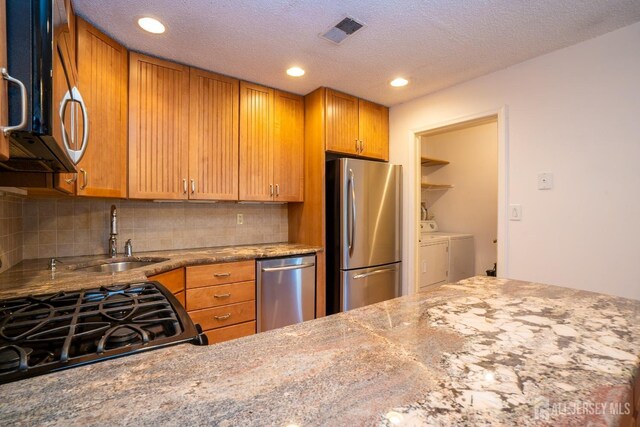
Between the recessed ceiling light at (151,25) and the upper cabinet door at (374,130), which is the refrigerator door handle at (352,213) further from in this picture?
the recessed ceiling light at (151,25)

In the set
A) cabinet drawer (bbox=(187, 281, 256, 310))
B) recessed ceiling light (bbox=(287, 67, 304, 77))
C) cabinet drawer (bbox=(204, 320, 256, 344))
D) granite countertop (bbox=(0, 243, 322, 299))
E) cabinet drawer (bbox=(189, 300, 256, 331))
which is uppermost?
recessed ceiling light (bbox=(287, 67, 304, 77))

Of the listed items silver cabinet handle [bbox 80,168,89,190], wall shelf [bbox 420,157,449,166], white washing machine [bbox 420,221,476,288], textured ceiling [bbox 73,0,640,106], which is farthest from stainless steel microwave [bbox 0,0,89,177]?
wall shelf [bbox 420,157,449,166]

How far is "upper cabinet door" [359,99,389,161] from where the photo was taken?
295 centimetres

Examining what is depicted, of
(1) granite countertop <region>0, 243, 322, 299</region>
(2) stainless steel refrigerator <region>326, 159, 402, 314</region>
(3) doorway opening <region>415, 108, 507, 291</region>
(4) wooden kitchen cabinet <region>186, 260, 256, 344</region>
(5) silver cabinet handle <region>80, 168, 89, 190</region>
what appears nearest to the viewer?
(1) granite countertop <region>0, 243, 322, 299</region>

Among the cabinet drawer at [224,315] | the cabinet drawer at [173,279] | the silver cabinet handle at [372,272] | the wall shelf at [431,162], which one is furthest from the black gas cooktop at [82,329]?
the wall shelf at [431,162]

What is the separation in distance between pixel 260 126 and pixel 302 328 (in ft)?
7.07

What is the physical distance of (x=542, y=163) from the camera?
2062mm

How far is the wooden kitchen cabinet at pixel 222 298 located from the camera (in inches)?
78.7

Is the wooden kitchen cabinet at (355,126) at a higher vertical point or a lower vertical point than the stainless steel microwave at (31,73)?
higher

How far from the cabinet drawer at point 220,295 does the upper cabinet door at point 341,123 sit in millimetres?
1397

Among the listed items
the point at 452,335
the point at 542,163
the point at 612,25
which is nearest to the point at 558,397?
the point at 452,335

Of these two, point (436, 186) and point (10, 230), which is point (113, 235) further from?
point (436, 186)

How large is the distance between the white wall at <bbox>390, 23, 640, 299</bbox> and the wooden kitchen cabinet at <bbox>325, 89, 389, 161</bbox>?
97 centimetres

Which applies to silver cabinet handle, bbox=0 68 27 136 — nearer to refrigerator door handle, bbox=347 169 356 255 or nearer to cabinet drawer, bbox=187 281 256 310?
cabinet drawer, bbox=187 281 256 310
